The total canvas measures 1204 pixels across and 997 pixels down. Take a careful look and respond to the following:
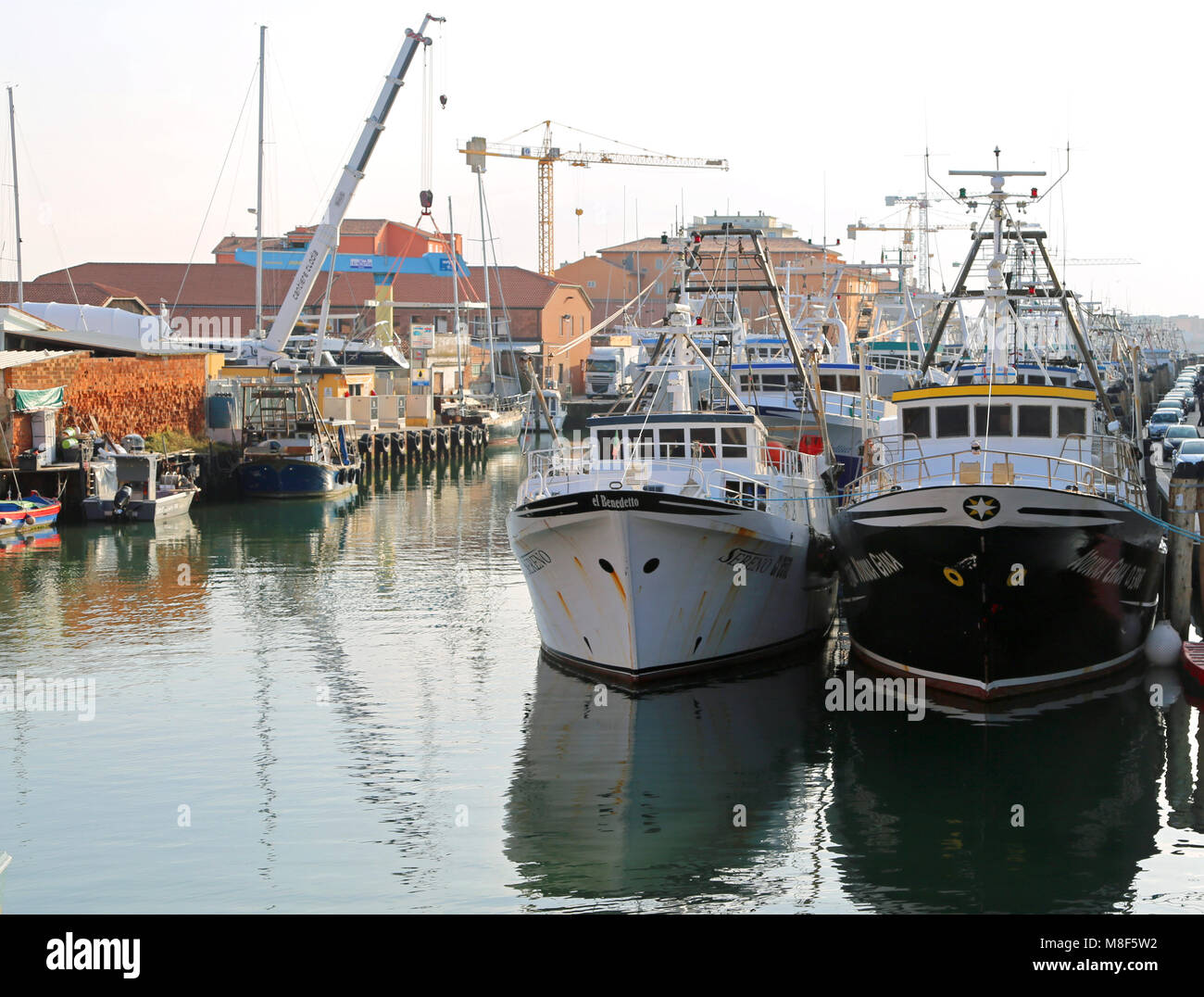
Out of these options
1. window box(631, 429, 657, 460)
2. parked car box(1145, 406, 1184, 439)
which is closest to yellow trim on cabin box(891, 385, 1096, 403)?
window box(631, 429, 657, 460)

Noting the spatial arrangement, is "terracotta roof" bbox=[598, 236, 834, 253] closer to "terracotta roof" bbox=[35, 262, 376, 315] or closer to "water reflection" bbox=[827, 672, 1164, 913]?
"terracotta roof" bbox=[35, 262, 376, 315]

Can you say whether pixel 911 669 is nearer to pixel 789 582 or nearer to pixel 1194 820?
pixel 789 582

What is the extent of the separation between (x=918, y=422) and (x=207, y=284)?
83486 mm

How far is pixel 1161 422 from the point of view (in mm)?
56688

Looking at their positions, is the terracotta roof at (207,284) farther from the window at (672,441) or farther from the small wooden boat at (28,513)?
the window at (672,441)

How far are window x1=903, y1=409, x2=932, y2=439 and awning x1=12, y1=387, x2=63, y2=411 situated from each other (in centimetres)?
2943

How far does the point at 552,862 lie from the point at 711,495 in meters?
8.41

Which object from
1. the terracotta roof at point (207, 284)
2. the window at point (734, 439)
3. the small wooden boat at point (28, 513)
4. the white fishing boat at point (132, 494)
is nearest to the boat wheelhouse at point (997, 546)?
the window at point (734, 439)

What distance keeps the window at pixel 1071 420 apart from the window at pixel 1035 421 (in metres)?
0.19

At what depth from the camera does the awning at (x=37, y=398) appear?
42.0 meters

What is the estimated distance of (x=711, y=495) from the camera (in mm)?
22016

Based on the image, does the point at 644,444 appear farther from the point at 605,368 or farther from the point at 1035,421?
the point at 605,368
